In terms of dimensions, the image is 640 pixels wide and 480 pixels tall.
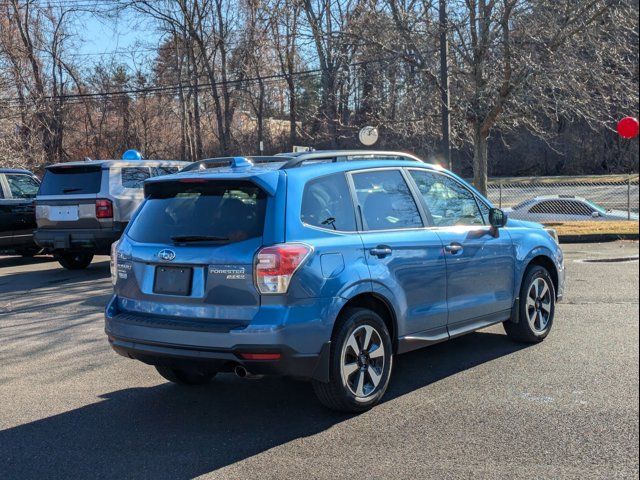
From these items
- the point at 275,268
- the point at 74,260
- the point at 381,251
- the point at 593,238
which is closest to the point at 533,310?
the point at 381,251

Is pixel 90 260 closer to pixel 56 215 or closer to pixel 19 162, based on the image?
pixel 56 215

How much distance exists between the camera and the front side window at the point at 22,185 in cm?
1352

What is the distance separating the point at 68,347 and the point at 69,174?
5.55 m

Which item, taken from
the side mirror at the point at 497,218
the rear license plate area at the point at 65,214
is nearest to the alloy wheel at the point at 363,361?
the side mirror at the point at 497,218

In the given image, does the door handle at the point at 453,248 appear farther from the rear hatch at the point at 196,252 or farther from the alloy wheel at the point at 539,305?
the rear hatch at the point at 196,252

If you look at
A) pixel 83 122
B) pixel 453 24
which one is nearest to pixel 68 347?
pixel 453 24

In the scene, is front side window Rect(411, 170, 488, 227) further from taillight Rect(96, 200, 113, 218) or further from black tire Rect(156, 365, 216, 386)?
taillight Rect(96, 200, 113, 218)

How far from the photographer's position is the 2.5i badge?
425cm

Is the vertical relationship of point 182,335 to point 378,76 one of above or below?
below

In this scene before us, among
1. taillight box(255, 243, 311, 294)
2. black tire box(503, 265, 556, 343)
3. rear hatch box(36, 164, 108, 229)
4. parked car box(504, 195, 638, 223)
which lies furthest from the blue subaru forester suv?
parked car box(504, 195, 638, 223)

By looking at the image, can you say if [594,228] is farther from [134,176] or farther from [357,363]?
[357,363]

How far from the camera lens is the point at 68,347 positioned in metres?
6.81

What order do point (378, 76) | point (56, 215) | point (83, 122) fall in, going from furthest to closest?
point (83, 122) < point (378, 76) < point (56, 215)

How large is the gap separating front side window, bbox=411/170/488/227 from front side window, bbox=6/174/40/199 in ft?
34.4
